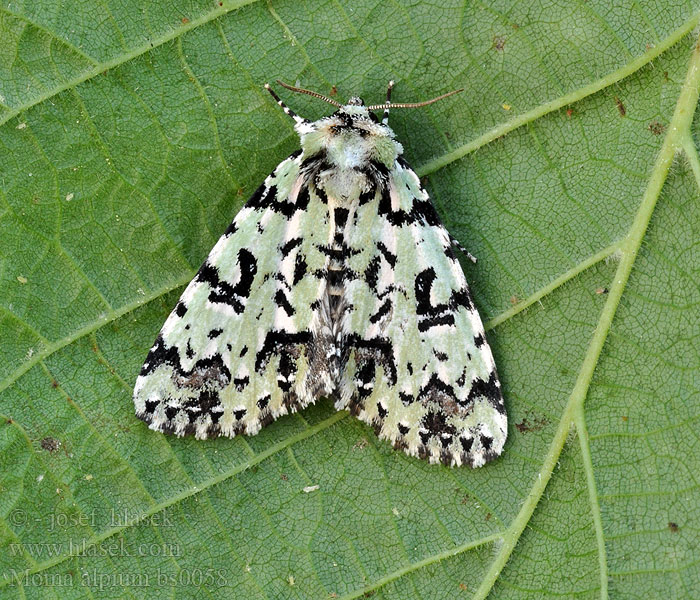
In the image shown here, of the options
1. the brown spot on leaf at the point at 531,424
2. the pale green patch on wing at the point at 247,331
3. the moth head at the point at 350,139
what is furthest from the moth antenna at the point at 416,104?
the brown spot on leaf at the point at 531,424

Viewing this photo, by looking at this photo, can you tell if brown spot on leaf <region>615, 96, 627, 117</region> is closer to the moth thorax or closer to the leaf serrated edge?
the leaf serrated edge

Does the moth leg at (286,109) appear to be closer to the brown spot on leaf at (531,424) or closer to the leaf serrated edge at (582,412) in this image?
the leaf serrated edge at (582,412)

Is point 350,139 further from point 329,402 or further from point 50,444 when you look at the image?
point 50,444

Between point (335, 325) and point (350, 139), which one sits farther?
point (335, 325)

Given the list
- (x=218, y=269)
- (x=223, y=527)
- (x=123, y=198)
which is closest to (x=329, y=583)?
(x=223, y=527)

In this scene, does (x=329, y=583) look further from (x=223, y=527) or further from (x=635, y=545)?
(x=635, y=545)

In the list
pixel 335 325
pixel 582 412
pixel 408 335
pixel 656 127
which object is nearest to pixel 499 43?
pixel 656 127

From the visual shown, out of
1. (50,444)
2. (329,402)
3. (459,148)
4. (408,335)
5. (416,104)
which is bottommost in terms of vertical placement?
(329,402)
